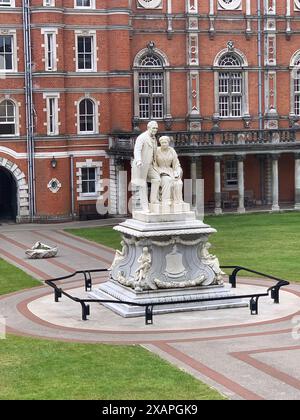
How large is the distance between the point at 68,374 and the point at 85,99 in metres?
32.7

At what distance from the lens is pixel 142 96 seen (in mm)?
49188

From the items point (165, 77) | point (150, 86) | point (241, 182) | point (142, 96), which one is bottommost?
point (241, 182)

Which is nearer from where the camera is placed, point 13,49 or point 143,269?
point 143,269

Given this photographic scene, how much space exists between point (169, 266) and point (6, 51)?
26948 mm

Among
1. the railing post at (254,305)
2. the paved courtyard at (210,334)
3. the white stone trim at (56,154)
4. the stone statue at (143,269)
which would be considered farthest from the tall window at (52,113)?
the railing post at (254,305)

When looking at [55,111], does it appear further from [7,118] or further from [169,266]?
[169,266]

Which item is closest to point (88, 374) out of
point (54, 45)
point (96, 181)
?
point (96, 181)

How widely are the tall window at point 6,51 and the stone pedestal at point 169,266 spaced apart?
25.6 meters

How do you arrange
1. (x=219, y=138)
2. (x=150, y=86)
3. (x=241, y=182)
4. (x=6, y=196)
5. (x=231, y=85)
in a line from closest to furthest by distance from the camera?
1. (x=241, y=182)
2. (x=219, y=138)
3. (x=150, y=86)
4. (x=6, y=196)
5. (x=231, y=85)

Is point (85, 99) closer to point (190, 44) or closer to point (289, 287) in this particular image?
point (190, 44)

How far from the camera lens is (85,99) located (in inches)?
1855

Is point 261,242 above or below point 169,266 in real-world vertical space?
below
